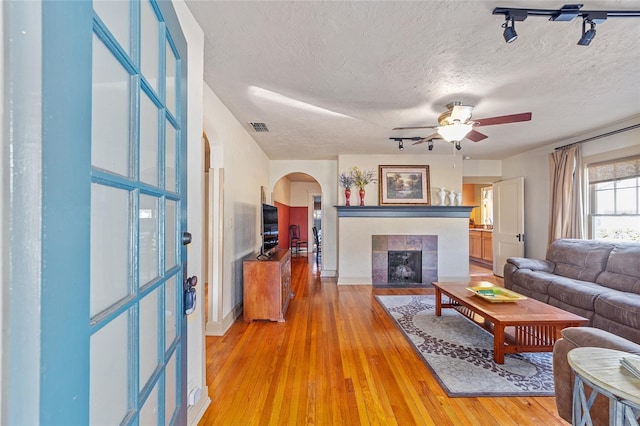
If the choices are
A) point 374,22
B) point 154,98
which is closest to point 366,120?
point 374,22

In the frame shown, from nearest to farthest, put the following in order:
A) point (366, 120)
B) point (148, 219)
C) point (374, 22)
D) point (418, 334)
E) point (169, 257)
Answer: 1. point (148, 219)
2. point (169, 257)
3. point (374, 22)
4. point (418, 334)
5. point (366, 120)

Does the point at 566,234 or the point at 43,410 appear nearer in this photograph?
the point at 43,410

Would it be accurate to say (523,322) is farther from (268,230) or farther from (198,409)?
(268,230)

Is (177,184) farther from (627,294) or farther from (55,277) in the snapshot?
(627,294)

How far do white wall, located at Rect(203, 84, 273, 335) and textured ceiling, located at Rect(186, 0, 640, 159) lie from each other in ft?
0.77

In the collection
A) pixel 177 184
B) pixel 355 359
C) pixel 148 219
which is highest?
pixel 177 184

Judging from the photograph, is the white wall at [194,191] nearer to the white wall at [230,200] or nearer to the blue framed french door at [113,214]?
the blue framed french door at [113,214]

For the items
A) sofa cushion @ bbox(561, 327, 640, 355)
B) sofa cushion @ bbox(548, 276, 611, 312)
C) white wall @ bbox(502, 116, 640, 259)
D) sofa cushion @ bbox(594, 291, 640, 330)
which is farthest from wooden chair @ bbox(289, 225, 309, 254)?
sofa cushion @ bbox(561, 327, 640, 355)

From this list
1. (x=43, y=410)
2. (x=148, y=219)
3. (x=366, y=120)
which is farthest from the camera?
(x=366, y=120)

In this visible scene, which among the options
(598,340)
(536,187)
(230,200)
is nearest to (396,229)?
(536,187)

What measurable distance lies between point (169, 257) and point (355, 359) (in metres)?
2.05

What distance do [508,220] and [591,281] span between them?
2.38 metres

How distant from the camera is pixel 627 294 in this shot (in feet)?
9.12

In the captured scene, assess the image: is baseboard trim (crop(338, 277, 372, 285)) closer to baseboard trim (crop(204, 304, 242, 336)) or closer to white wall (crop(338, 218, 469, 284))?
white wall (crop(338, 218, 469, 284))
